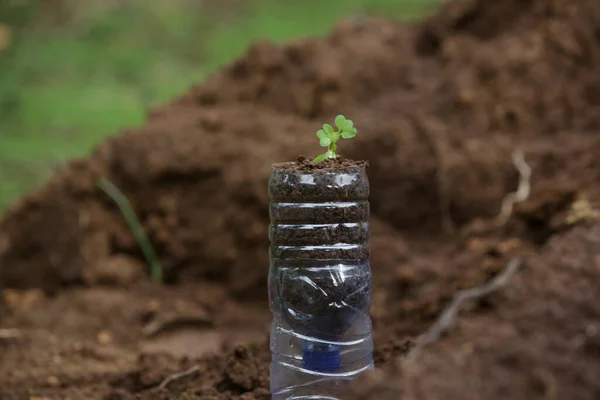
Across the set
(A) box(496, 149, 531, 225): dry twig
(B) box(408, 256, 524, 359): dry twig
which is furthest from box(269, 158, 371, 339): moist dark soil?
(A) box(496, 149, 531, 225): dry twig

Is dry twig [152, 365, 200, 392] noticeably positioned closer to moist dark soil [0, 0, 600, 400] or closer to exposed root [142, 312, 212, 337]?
moist dark soil [0, 0, 600, 400]

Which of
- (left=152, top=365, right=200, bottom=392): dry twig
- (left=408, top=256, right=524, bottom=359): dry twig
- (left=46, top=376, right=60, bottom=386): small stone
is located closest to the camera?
(left=408, top=256, right=524, bottom=359): dry twig

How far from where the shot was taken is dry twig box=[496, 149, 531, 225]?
4180mm

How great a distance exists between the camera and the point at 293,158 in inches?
183

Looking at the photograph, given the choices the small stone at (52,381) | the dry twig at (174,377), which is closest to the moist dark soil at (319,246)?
the dry twig at (174,377)

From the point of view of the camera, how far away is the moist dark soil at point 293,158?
153 inches

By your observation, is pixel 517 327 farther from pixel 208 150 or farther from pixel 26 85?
pixel 26 85

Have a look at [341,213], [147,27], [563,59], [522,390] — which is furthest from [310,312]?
[147,27]

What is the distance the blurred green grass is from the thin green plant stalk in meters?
2.56

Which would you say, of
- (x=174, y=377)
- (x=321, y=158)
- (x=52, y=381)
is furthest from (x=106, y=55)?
(x=321, y=158)

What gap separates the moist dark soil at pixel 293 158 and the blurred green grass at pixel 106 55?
259 cm

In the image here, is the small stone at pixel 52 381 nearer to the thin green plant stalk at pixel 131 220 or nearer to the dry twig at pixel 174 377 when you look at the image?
the dry twig at pixel 174 377

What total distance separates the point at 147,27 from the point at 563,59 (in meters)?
6.52

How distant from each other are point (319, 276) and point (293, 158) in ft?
8.34
